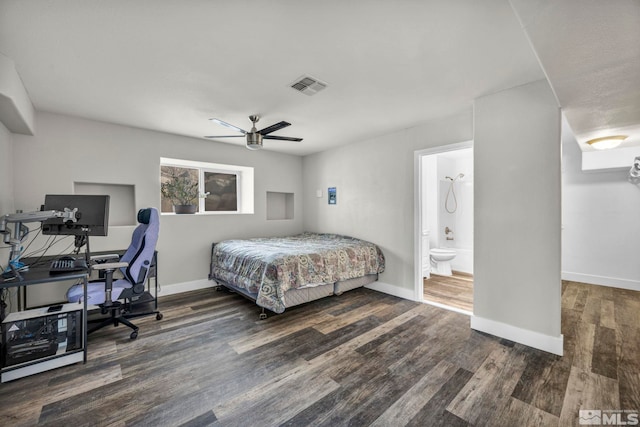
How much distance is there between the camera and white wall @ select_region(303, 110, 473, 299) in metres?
3.60

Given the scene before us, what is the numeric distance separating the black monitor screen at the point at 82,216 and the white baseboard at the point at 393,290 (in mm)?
3547

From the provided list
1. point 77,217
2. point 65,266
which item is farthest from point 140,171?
point 65,266

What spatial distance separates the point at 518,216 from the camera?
255cm

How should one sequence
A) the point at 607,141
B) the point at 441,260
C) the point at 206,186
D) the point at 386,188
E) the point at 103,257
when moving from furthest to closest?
the point at 441,260 → the point at 206,186 → the point at 386,188 → the point at 607,141 → the point at 103,257

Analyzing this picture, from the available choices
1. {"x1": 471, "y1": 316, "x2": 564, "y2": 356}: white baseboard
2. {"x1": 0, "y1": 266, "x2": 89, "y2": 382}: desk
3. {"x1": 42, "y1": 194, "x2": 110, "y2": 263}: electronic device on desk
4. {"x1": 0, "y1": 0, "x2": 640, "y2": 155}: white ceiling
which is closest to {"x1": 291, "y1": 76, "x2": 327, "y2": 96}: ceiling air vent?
{"x1": 0, "y1": 0, "x2": 640, "y2": 155}: white ceiling

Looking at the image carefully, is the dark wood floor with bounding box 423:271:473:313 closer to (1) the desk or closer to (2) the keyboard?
(1) the desk

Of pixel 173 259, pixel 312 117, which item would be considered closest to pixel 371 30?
pixel 312 117

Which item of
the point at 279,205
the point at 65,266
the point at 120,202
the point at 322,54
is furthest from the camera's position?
the point at 279,205

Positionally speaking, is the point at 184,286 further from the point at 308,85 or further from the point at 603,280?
the point at 603,280

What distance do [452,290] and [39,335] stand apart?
4.79 m

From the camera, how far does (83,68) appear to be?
86.0 inches

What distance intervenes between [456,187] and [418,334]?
155 inches

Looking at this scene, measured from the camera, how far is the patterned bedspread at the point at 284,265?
2963 millimetres

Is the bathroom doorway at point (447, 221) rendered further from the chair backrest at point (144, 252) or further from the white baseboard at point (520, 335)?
the chair backrest at point (144, 252)
